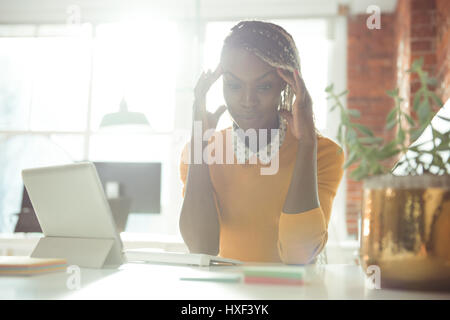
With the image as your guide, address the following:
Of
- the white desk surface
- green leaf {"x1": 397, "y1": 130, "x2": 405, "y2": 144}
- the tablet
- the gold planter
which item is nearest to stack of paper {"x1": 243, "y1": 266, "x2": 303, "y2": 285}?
the white desk surface

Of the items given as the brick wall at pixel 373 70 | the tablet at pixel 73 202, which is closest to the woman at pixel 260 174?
the tablet at pixel 73 202

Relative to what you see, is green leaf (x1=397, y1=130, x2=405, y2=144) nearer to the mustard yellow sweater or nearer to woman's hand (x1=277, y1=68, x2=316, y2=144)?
woman's hand (x1=277, y1=68, x2=316, y2=144)

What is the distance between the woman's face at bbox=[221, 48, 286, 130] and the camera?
4.44 ft

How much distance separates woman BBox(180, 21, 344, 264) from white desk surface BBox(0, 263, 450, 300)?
1.36ft

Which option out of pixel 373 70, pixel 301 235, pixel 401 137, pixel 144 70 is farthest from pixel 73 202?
pixel 373 70

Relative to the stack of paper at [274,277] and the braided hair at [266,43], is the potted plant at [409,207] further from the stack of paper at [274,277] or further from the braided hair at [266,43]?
the braided hair at [266,43]

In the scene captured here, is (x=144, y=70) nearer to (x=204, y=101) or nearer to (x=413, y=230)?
(x=204, y=101)

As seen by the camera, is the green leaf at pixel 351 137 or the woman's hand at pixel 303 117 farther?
the woman's hand at pixel 303 117

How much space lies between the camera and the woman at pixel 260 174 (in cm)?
124

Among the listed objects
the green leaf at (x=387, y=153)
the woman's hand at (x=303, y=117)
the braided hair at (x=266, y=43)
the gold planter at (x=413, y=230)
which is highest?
the braided hair at (x=266, y=43)

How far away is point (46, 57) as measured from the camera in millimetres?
5000

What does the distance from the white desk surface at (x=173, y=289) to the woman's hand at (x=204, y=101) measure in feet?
2.09
